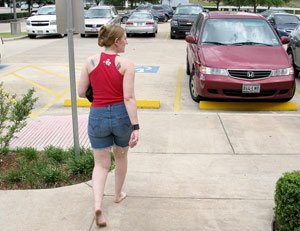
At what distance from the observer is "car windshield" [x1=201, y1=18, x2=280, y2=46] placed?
9320 mm

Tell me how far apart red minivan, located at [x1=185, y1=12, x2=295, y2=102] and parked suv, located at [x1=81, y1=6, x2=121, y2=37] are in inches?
547

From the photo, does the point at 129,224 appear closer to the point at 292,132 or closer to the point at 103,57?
the point at 103,57

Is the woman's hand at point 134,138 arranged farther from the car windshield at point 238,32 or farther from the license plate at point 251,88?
the car windshield at point 238,32

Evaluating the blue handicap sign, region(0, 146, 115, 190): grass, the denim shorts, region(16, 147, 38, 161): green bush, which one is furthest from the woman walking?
the blue handicap sign

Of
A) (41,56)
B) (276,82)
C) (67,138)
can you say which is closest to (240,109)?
(276,82)

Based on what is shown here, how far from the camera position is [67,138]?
6559mm

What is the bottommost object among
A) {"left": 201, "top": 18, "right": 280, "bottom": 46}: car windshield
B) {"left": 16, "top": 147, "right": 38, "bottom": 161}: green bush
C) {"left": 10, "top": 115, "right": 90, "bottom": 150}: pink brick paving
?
{"left": 10, "top": 115, "right": 90, "bottom": 150}: pink brick paving

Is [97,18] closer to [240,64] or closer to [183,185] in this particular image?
[240,64]

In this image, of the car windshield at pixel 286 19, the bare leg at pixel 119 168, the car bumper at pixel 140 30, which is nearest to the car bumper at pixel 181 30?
the car bumper at pixel 140 30

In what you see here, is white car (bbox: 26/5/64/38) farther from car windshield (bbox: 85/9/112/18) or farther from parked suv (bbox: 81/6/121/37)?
car windshield (bbox: 85/9/112/18)

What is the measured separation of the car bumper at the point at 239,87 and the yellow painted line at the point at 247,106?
308mm

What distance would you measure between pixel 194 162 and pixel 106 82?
223cm

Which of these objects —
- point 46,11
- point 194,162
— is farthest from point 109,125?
A: point 46,11

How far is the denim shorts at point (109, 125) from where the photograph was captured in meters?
3.78
